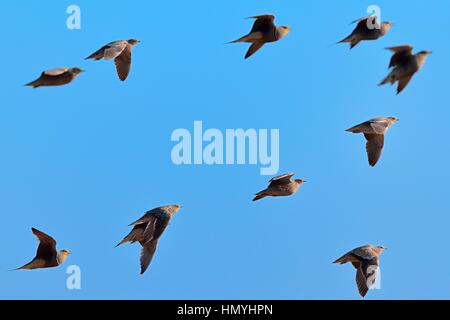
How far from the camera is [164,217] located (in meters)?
12.4

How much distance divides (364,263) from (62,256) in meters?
4.02

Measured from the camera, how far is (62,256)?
12570 mm

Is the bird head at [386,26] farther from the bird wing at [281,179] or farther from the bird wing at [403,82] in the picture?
the bird wing at [281,179]

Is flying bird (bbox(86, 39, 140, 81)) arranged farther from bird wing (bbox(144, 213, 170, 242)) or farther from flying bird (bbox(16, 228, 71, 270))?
flying bird (bbox(16, 228, 71, 270))

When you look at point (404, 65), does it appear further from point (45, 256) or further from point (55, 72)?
point (45, 256)

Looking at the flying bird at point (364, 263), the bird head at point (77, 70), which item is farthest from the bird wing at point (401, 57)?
the bird head at point (77, 70)

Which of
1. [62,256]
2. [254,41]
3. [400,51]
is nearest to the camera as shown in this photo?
[400,51]

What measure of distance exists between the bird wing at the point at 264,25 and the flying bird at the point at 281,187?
2.15 m

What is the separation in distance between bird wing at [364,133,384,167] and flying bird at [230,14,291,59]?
1956mm

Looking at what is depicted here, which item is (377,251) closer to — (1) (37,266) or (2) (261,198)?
(2) (261,198)

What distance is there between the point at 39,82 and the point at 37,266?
2425mm

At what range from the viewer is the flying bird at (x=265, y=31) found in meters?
13.4

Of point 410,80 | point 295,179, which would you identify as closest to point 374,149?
point 295,179

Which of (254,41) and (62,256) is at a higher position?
(254,41)
